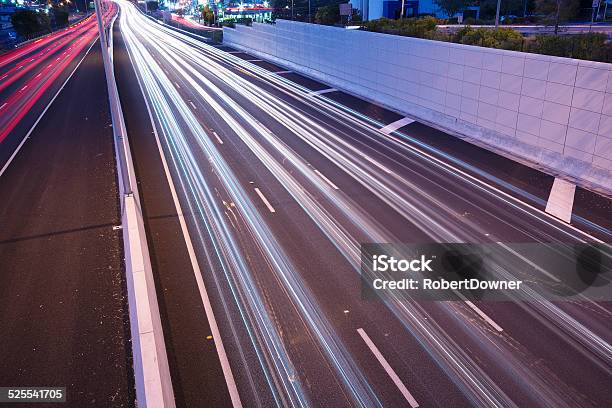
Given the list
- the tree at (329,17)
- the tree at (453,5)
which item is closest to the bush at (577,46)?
the tree at (329,17)

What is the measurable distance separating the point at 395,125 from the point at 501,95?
5.63m

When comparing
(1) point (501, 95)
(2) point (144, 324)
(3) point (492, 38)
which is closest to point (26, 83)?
(3) point (492, 38)

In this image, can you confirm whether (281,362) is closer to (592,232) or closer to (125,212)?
(125,212)

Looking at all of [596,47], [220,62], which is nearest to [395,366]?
[596,47]

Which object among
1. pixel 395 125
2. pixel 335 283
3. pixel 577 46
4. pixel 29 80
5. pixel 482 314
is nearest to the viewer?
pixel 482 314

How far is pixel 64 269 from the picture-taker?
10.4m

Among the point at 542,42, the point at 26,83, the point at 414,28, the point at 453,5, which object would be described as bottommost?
the point at 26,83

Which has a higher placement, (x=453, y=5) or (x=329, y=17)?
(x=453, y=5)

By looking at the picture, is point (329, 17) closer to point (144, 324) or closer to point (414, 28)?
point (414, 28)

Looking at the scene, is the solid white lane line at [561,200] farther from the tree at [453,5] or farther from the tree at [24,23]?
the tree at [24,23]

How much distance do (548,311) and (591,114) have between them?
810 cm

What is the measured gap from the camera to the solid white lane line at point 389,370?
6.81m

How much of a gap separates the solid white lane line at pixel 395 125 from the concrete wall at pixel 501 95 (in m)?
0.76

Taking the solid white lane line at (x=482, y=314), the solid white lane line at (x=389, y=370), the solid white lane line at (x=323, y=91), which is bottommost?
the solid white lane line at (x=482, y=314)
